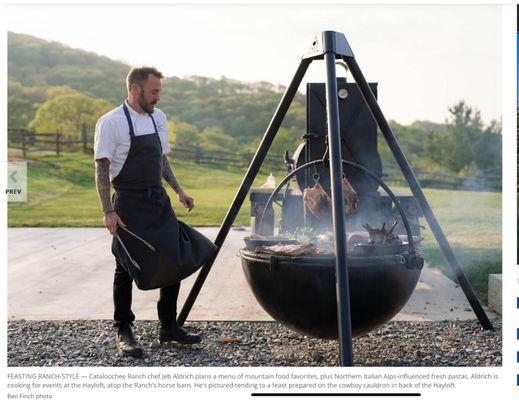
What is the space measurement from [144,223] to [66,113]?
92.0 ft

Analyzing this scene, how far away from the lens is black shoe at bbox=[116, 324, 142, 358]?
408cm

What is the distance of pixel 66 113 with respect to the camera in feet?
100

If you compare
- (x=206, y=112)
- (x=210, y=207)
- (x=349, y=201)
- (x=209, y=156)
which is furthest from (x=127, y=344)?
(x=206, y=112)

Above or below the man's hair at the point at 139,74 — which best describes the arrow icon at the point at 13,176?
below

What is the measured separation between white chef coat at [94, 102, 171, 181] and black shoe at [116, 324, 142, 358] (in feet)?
3.23

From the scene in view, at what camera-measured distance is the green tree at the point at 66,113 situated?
97.2 ft

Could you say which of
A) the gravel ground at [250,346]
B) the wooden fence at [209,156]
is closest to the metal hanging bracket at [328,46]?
the gravel ground at [250,346]

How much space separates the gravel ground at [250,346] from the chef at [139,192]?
31cm

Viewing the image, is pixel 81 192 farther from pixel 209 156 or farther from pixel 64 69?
pixel 64 69

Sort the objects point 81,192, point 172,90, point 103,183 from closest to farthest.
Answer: point 103,183
point 81,192
point 172,90

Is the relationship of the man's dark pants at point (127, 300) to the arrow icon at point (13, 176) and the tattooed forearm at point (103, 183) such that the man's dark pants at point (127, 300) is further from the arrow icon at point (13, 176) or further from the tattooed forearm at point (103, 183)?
the arrow icon at point (13, 176)

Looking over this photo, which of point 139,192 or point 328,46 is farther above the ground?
point 328,46
